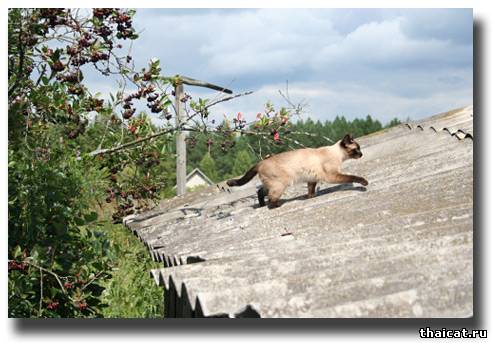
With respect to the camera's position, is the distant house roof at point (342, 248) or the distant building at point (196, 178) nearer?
the distant house roof at point (342, 248)

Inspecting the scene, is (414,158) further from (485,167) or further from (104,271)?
(104,271)

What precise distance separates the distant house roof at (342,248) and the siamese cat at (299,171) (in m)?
0.12

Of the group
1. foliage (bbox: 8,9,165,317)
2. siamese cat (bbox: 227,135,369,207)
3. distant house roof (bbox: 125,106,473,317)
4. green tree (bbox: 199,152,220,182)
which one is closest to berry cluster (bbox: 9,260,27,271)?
foliage (bbox: 8,9,165,317)

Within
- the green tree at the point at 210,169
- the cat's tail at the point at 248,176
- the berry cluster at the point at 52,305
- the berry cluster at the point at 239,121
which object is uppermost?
the green tree at the point at 210,169

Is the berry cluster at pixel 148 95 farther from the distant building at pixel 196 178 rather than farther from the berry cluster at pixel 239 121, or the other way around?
the distant building at pixel 196 178

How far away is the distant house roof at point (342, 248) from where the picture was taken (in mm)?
2996

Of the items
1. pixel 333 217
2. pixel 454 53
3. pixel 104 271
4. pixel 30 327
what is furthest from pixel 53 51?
pixel 454 53

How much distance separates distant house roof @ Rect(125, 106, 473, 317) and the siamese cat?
12cm

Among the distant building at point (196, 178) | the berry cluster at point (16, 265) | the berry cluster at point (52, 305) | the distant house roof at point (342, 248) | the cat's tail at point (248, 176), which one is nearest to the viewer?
the distant house roof at point (342, 248)

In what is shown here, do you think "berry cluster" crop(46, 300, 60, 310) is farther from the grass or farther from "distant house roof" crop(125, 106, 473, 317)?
the grass

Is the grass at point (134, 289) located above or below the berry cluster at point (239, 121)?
below

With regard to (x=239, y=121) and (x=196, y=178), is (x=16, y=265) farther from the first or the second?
(x=196, y=178)

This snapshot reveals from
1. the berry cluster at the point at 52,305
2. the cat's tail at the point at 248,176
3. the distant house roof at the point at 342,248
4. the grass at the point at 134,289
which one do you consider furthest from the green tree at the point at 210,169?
the berry cluster at the point at 52,305

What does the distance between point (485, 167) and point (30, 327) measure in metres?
3.18
